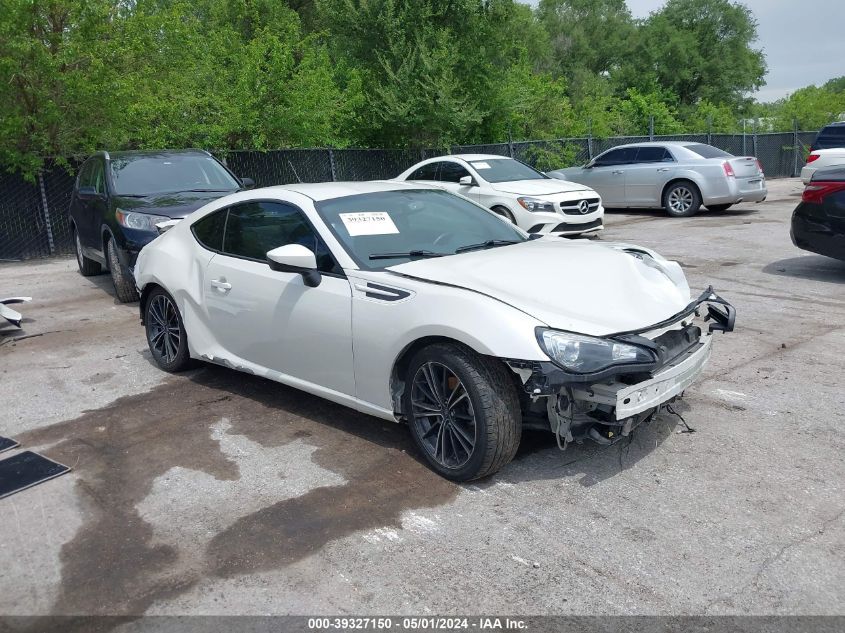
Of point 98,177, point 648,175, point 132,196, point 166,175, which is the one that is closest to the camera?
point 132,196

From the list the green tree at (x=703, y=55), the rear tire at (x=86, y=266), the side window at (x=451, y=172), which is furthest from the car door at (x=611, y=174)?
the green tree at (x=703, y=55)

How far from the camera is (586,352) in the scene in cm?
390

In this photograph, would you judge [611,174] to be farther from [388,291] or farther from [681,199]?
[388,291]

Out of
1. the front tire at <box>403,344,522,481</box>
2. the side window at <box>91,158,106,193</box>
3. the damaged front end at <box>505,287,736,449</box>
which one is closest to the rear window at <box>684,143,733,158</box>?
the side window at <box>91,158,106,193</box>

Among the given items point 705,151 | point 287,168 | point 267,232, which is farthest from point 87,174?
point 705,151

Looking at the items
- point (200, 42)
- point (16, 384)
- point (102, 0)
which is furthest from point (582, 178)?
point (16, 384)

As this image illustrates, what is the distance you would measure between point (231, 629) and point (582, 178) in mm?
16429

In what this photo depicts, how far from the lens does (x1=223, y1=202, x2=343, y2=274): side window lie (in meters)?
5.00

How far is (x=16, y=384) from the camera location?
6.39m

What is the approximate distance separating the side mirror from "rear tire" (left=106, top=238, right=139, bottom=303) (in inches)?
195

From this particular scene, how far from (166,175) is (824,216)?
7883 millimetres

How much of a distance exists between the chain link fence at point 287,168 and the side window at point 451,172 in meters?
4.85

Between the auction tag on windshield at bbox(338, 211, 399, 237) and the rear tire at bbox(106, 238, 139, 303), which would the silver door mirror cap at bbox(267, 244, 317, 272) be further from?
the rear tire at bbox(106, 238, 139, 303)

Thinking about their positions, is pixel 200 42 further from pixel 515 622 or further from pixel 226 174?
pixel 515 622
